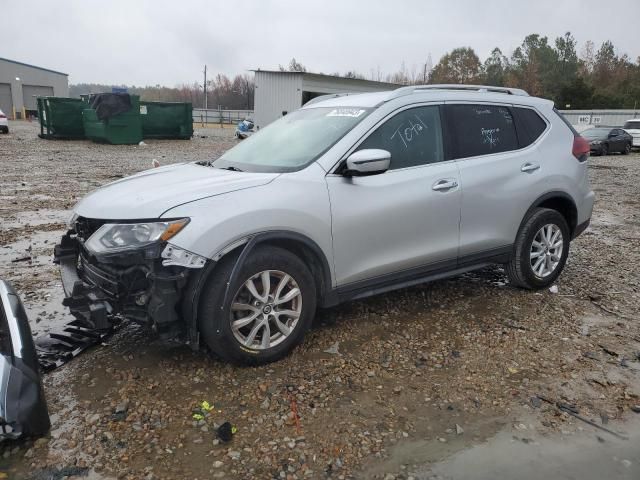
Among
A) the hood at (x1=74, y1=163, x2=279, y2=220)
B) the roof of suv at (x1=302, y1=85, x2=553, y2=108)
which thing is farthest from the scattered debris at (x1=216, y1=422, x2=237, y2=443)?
the roof of suv at (x1=302, y1=85, x2=553, y2=108)

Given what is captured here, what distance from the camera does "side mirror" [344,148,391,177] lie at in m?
3.46

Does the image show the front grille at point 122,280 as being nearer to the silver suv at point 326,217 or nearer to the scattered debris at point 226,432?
the silver suv at point 326,217

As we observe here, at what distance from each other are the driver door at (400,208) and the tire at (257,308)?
1.11 ft

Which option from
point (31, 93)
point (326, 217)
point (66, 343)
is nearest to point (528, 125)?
point (326, 217)

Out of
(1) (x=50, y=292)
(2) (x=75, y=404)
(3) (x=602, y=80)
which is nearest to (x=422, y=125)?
(2) (x=75, y=404)

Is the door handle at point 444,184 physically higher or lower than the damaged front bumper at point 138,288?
higher

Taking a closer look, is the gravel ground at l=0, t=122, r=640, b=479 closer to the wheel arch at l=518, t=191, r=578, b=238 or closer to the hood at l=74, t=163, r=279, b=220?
the wheel arch at l=518, t=191, r=578, b=238

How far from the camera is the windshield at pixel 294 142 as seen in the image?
3717mm

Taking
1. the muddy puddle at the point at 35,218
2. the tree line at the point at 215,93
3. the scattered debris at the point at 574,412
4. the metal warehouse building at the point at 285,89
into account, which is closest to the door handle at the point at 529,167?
the scattered debris at the point at 574,412

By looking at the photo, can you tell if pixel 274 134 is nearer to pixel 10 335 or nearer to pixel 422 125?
pixel 422 125

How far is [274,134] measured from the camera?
4.41 m

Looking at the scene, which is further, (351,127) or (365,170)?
(351,127)

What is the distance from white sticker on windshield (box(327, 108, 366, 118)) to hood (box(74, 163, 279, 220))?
0.90m

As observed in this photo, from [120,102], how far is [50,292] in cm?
1775
